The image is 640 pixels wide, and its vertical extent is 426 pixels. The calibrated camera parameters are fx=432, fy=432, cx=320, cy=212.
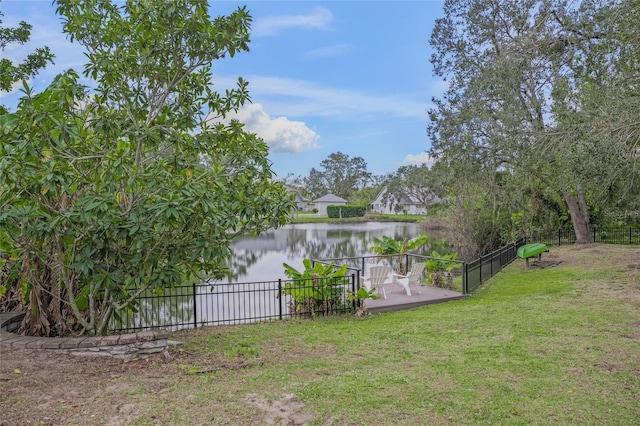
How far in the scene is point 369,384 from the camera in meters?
4.46

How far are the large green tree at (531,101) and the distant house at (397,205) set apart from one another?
51.3 metres

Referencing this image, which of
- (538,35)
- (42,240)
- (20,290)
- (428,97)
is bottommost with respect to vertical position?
(20,290)

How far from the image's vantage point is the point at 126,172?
16.0ft

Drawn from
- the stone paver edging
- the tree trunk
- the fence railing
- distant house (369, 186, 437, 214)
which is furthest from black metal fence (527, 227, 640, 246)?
distant house (369, 186, 437, 214)

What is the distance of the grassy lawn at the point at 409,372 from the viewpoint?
3.77 metres

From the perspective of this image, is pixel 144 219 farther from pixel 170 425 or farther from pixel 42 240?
pixel 170 425

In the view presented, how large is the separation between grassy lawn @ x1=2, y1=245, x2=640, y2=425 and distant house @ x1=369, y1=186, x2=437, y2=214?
64.7m

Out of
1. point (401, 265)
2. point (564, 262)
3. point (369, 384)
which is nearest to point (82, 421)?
point (369, 384)

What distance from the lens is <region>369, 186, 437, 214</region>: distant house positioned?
241 ft

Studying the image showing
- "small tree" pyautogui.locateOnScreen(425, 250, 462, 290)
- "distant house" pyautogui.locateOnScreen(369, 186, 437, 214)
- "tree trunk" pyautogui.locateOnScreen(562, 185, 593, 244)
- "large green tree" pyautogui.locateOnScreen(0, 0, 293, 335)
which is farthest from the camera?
"distant house" pyautogui.locateOnScreen(369, 186, 437, 214)

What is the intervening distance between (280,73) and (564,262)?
11357 millimetres

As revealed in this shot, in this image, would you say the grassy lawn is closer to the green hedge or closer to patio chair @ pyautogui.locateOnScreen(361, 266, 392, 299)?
patio chair @ pyautogui.locateOnScreen(361, 266, 392, 299)

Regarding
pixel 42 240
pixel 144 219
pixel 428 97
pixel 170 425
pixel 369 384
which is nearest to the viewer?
pixel 170 425

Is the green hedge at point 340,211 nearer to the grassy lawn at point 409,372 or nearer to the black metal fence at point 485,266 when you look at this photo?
the black metal fence at point 485,266
